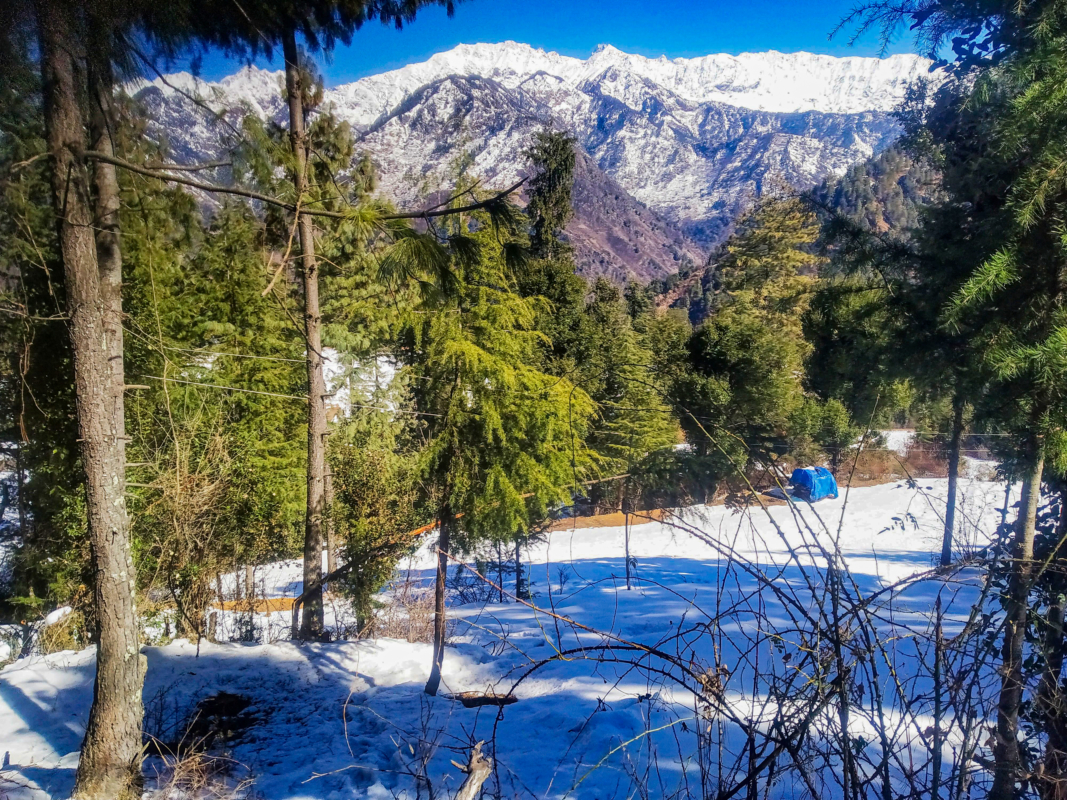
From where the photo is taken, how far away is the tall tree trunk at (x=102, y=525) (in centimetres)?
360

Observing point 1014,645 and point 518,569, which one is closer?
point 1014,645

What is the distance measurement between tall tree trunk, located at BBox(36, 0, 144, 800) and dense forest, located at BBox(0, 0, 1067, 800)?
0.6 inches

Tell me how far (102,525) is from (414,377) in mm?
4184

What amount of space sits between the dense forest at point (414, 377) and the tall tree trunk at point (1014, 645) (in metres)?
0.04

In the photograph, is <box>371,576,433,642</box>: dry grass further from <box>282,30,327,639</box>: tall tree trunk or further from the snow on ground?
<box>282,30,327,639</box>: tall tree trunk

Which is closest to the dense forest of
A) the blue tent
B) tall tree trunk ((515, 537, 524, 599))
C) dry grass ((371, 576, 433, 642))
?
dry grass ((371, 576, 433, 642))

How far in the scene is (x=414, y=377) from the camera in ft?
25.1

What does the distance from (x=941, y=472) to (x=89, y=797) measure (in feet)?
81.8

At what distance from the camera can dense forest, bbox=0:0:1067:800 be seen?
2.48m

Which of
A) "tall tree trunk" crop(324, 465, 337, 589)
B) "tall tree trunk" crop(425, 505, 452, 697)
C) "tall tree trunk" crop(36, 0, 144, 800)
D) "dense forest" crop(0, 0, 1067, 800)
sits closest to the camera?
"dense forest" crop(0, 0, 1067, 800)

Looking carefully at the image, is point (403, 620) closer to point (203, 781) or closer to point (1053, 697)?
point (203, 781)

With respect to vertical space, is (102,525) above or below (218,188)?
below

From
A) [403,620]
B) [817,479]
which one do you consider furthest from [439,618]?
[817,479]

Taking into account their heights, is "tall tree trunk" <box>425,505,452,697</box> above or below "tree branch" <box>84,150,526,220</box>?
below
